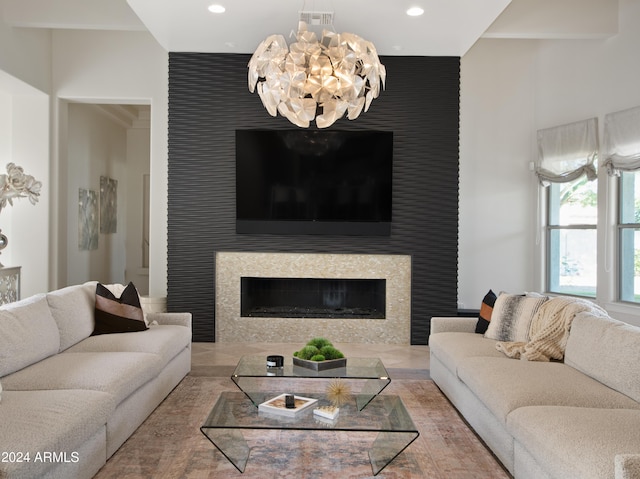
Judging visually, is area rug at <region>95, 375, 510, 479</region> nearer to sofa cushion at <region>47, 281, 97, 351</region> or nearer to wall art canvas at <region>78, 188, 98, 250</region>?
sofa cushion at <region>47, 281, 97, 351</region>

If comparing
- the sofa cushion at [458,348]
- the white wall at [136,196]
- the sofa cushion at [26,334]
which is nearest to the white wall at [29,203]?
the white wall at [136,196]

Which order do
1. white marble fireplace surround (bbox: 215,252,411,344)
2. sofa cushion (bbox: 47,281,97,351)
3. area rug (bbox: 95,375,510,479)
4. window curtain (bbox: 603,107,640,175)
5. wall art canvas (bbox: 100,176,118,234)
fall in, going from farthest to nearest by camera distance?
wall art canvas (bbox: 100,176,118,234), white marble fireplace surround (bbox: 215,252,411,344), window curtain (bbox: 603,107,640,175), sofa cushion (bbox: 47,281,97,351), area rug (bbox: 95,375,510,479)

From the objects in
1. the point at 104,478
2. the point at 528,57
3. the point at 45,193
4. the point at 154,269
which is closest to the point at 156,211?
the point at 154,269

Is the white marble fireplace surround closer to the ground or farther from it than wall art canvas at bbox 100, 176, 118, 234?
closer to the ground

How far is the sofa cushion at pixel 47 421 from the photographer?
2.04 m

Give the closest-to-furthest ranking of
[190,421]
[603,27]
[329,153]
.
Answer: [190,421] → [603,27] → [329,153]

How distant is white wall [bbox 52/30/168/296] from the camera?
6.24 metres

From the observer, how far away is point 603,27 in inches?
213

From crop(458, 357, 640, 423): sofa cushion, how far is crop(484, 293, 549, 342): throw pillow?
490 mm

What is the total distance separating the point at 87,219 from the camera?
7406 millimetres

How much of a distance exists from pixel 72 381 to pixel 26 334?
0.57 metres

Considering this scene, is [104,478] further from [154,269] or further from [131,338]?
[154,269]

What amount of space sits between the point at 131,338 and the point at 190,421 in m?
0.83

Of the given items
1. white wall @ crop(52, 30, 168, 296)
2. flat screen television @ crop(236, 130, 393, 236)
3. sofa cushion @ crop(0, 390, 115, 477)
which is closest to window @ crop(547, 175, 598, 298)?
flat screen television @ crop(236, 130, 393, 236)
